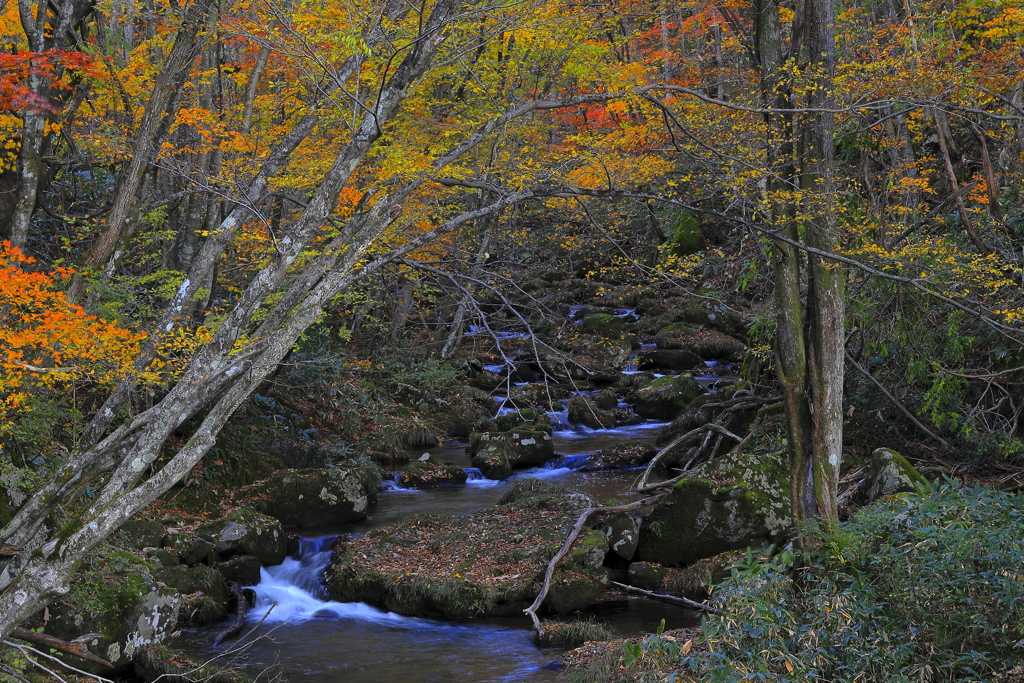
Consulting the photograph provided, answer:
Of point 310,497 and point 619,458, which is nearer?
point 310,497

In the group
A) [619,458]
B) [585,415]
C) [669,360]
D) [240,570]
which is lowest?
[619,458]

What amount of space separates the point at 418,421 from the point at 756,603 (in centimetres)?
1283

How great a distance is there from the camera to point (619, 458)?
14.6m

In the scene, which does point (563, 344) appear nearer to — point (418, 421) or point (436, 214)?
point (418, 421)

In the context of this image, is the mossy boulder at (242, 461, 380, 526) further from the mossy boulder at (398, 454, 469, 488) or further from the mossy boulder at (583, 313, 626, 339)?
the mossy boulder at (583, 313, 626, 339)

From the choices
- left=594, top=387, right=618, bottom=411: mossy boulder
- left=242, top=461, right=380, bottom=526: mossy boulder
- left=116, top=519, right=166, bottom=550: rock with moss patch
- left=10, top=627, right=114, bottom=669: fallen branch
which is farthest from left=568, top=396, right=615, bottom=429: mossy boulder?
left=10, top=627, right=114, bottom=669: fallen branch

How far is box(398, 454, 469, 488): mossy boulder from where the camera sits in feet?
46.3

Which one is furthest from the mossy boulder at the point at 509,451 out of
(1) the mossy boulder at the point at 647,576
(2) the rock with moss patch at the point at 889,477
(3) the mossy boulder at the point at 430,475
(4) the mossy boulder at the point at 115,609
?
(4) the mossy boulder at the point at 115,609

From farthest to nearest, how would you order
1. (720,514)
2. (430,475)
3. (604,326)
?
(604,326) < (430,475) < (720,514)

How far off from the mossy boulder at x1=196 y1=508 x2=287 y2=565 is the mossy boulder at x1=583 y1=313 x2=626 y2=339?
44.0 ft

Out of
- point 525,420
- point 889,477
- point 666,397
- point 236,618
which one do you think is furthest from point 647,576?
point 666,397

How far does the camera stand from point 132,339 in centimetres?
946

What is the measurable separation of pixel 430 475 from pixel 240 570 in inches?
192

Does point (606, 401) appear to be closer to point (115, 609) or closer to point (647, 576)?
point (647, 576)
